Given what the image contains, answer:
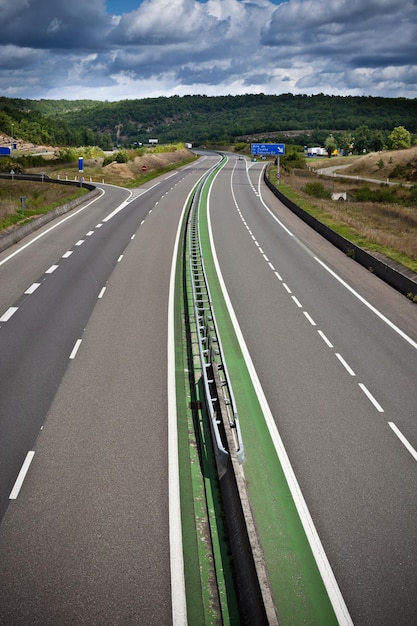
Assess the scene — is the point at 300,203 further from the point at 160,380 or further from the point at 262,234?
the point at 160,380

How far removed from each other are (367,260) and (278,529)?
25.3 meters

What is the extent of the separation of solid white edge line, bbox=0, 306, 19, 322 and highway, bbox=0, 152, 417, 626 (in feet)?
0.24

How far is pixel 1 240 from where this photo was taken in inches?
1500

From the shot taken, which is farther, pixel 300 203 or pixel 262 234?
pixel 300 203

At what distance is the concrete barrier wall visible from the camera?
29.5m

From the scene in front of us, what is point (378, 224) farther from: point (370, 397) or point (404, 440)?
point (404, 440)

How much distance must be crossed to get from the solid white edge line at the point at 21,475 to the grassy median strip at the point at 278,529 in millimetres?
4751

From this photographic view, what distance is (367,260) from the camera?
114 feet

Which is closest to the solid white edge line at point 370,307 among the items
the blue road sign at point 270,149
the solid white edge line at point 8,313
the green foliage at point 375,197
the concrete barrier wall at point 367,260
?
the concrete barrier wall at point 367,260

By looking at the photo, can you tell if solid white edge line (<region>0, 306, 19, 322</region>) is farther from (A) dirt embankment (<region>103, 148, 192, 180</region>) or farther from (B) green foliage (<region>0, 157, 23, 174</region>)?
(B) green foliage (<region>0, 157, 23, 174</region>)

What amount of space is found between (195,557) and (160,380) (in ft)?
25.8

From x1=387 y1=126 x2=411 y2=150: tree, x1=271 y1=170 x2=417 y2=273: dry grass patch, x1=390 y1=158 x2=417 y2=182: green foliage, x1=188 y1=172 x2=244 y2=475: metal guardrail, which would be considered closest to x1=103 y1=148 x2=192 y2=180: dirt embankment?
x1=271 y1=170 x2=417 y2=273: dry grass patch

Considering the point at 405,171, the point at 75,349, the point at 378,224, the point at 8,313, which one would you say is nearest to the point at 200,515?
the point at 75,349

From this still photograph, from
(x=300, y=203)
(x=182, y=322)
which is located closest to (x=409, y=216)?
(x=300, y=203)
